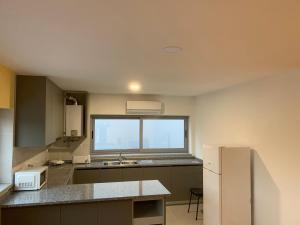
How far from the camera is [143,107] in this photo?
517cm

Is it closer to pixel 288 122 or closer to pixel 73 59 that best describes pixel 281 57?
pixel 288 122

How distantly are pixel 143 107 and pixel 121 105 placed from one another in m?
0.47

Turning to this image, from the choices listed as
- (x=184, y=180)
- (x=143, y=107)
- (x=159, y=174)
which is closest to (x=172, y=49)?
(x=143, y=107)

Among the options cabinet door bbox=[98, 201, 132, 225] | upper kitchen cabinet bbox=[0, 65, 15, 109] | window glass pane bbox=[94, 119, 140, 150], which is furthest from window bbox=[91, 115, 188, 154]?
cabinet door bbox=[98, 201, 132, 225]

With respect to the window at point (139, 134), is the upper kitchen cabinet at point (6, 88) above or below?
above

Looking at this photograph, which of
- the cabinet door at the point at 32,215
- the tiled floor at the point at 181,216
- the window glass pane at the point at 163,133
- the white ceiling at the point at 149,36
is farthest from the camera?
the window glass pane at the point at 163,133

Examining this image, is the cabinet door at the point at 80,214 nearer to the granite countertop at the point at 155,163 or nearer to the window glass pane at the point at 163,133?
the granite countertop at the point at 155,163

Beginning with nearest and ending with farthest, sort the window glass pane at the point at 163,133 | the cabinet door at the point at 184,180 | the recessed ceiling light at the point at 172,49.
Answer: the recessed ceiling light at the point at 172,49, the cabinet door at the point at 184,180, the window glass pane at the point at 163,133

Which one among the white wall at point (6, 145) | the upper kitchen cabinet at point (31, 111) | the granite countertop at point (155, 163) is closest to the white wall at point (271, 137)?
the granite countertop at point (155, 163)

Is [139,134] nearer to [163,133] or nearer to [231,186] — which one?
[163,133]

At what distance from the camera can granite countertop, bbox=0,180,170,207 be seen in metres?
2.56

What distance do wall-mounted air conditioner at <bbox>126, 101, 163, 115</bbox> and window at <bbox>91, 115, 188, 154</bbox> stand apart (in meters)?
0.25

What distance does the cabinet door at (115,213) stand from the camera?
273 cm

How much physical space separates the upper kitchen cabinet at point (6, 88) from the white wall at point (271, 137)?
310 centimetres
